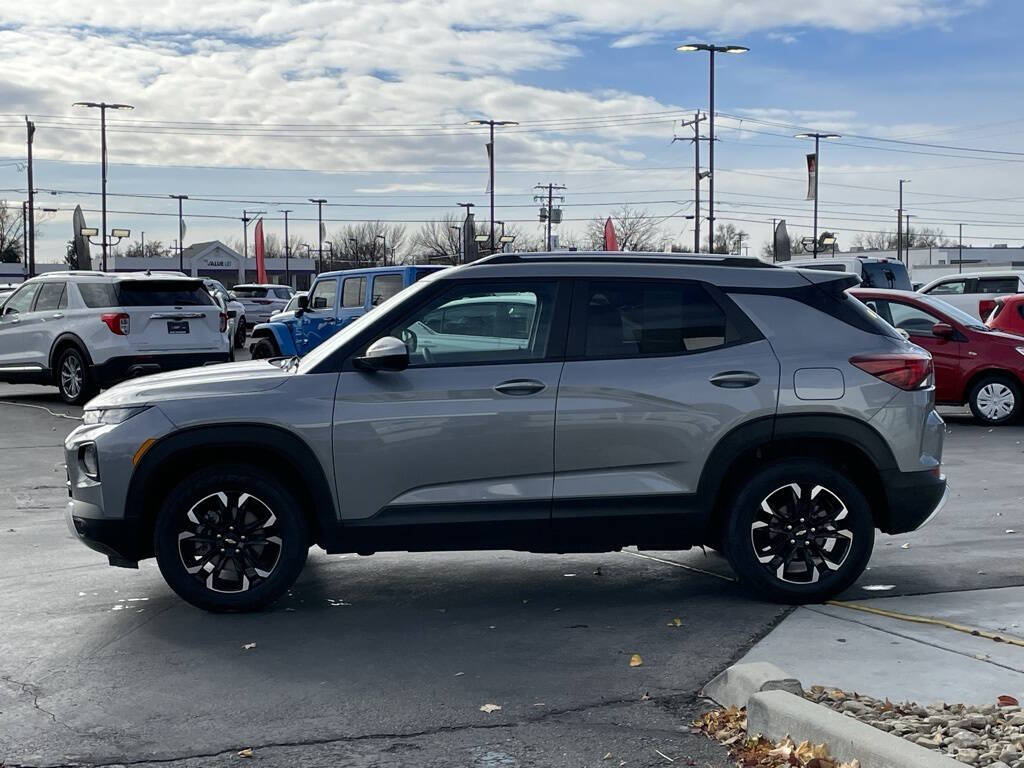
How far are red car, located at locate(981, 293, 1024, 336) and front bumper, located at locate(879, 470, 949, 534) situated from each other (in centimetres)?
1136

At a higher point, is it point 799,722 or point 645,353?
point 645,353

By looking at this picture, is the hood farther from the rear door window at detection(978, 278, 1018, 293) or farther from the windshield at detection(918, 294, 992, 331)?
the rear door window at detection(978, 278, 1018, 293)

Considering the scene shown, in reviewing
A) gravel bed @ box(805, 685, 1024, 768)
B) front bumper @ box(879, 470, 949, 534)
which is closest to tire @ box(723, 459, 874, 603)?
front bumper @ box(879, 470, 949, 534)

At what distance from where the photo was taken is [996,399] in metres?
15.6

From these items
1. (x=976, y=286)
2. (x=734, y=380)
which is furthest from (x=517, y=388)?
(x=976, y=286)

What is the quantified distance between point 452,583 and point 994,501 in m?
4.90

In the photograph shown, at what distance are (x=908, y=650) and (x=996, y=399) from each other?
1078 centimetres

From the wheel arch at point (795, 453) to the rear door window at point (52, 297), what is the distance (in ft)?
48.0

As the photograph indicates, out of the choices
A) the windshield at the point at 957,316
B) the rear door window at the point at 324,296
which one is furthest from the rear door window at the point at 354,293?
the windshield at the point at 957,316

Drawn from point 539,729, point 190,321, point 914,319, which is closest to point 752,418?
point 539,729

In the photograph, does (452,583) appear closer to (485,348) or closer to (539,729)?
A: (485,348)

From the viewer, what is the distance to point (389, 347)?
642 centimetres

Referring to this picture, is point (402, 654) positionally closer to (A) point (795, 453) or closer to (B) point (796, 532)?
(B) point (796, 532)

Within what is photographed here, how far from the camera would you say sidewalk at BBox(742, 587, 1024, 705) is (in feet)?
17.0
